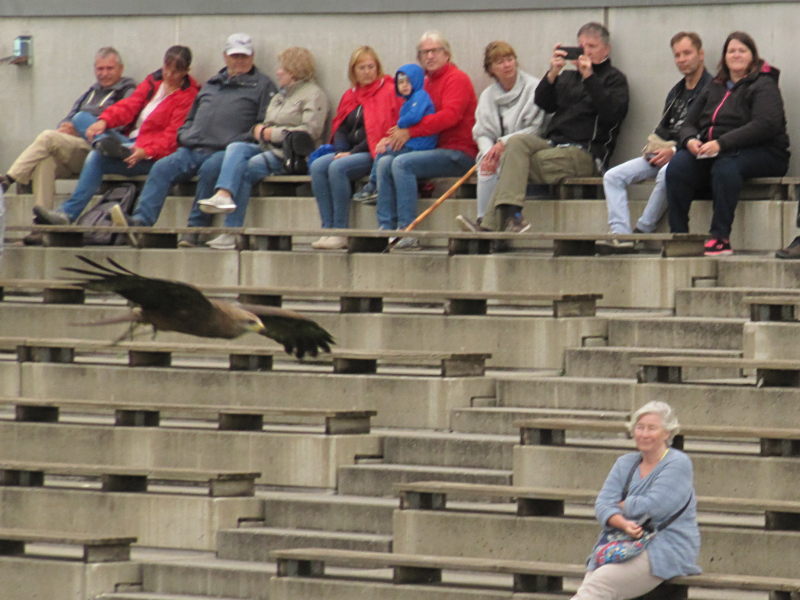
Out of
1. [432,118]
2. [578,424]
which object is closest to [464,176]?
[432,118]

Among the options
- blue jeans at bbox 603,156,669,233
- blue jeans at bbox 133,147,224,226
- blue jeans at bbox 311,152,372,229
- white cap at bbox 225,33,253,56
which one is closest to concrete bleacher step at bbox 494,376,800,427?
blue jeans at bbox 603,156,669,233

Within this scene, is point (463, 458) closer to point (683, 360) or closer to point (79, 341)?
point (683, 360)

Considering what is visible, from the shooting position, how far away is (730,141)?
11375 millimetres

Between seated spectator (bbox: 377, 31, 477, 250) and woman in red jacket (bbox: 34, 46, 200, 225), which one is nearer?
seated spectator (bbox: 377, 31, 477, 250)

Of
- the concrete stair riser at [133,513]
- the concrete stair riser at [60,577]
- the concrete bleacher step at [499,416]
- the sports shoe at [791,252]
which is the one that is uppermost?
the sports shoe at [791,252]

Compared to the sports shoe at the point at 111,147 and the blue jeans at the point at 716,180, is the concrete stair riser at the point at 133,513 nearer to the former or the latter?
Result: the blue jeans at the point at 716,180

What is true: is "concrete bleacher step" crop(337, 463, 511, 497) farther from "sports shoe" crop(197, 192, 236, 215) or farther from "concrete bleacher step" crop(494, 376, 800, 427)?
"sports shoe" crop(197, 192, 236, 215)

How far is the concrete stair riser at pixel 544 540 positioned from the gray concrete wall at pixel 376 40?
4.17 m

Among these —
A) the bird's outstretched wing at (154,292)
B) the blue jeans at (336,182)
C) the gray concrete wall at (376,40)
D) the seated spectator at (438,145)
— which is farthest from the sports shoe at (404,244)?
the bird's outstretched wing at (154,292)

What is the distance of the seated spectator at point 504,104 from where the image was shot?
1246 cm

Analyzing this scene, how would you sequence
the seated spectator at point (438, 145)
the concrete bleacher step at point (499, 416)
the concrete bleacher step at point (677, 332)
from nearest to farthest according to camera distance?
the concrete bleacher step at point (499, 416) < the concrete bleacher step at point (677, 332) < the seated spectator at point (438, 145)

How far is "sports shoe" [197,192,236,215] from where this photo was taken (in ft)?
42.4

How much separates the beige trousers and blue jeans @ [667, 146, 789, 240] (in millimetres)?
3886

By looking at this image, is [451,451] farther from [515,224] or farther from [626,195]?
[626,195]
